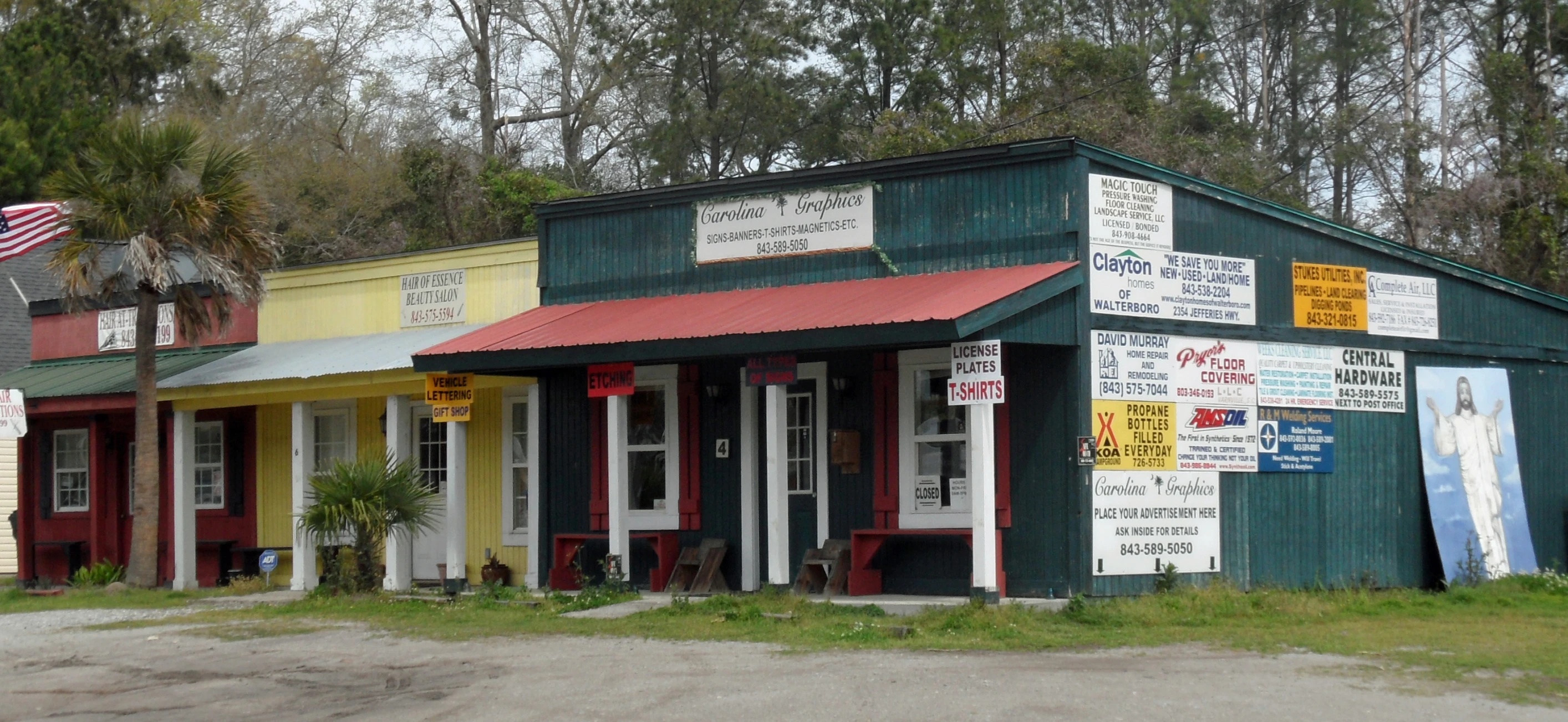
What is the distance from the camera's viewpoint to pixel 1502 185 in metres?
27.3

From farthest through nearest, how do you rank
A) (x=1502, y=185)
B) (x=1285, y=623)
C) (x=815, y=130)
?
1. (x=815, y=130)
2. (x=1502, y=185)
3. (x=1285, y=623)

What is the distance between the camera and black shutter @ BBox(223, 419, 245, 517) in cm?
2242

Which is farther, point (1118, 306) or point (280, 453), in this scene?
point (280, 453)

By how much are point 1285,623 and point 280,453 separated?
45.2ft

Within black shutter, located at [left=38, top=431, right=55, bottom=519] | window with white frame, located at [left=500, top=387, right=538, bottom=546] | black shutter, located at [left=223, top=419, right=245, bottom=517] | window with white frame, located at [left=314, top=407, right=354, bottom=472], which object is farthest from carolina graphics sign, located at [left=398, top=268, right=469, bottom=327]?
black shutter, located at [left=38, top=431, right=55, bottom=519]

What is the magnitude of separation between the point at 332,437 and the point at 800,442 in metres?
7.57

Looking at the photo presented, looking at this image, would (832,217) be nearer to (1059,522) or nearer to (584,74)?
(1059,522)

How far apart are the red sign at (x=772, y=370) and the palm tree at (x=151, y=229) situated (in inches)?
287

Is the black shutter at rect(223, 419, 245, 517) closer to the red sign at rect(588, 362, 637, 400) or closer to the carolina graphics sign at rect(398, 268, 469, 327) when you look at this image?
the carolina graphics sign at rect(398, 268, 469, 327)

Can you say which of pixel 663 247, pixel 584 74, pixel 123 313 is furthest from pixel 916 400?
pixel 584 74

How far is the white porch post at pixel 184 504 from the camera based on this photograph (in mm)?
21141

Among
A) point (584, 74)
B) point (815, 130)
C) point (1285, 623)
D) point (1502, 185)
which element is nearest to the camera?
point (1285, 623)

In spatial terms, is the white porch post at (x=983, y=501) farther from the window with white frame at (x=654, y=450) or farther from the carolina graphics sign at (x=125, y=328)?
the carolina graphics sign at (x=125, y=328)

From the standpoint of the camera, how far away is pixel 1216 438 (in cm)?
1597
